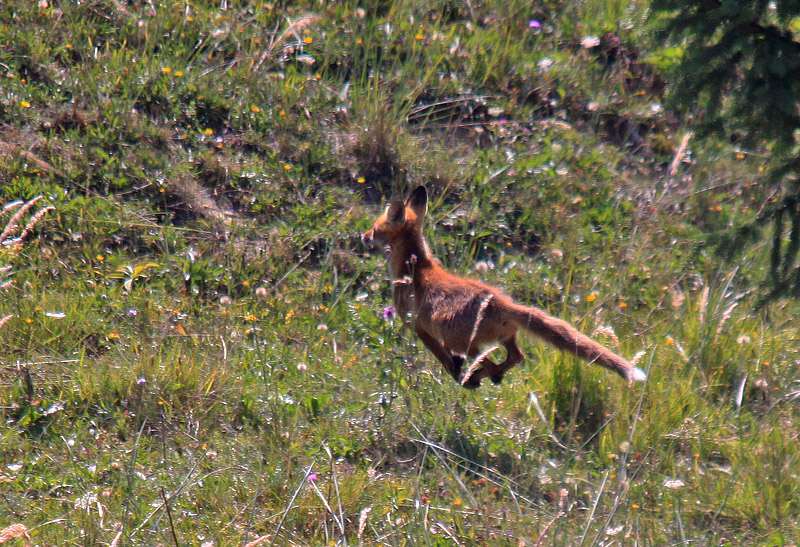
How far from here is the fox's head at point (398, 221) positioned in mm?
6141

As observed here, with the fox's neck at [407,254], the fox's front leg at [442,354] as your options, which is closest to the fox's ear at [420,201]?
the fox's neck at [407,254]

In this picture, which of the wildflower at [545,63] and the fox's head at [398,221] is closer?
the fox's head at [398,221]

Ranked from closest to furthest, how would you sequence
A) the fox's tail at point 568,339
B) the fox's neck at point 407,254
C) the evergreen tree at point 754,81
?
the evergreen tree at point 754,81
the fox's tail at point 568,339
the fox's neck at point 407,254

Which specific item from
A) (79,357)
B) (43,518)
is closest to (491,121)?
(79,357)

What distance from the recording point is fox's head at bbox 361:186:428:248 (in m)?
6.14

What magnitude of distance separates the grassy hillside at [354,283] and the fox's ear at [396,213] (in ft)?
1.90

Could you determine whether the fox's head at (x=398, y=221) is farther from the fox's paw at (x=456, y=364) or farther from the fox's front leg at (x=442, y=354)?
the fox's paw at (x=456, y=364)

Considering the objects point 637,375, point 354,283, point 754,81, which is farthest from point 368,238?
point 754,81

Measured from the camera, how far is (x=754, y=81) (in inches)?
185

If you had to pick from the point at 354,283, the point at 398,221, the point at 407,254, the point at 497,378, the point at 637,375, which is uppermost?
the point at 637,375

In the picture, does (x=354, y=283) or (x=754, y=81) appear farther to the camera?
(x=354, y=283)

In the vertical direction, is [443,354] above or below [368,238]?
below

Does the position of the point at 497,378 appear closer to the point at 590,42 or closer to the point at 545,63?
the point at 545,63

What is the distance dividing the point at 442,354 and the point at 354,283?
1419 mm
